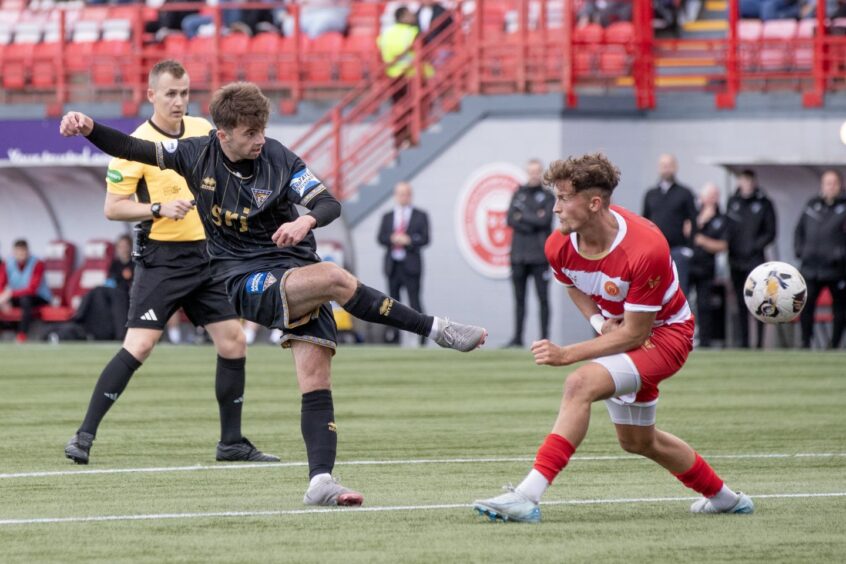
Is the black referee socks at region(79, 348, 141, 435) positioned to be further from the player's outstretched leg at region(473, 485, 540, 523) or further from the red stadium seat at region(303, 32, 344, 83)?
the red stadium seat at region(303, 32, 344, 83)

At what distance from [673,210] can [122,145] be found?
1326cm

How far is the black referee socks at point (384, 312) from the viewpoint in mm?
7879

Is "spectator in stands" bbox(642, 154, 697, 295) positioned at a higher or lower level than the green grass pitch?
higher

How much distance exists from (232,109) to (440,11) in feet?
59.2

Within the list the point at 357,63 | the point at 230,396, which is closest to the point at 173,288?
the point at 230,396

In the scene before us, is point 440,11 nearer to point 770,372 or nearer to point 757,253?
point 757,253

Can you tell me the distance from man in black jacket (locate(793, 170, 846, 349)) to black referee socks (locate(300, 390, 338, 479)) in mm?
13566

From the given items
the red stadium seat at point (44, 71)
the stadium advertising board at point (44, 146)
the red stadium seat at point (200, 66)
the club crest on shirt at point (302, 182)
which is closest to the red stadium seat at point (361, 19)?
the red stadium seat at point (200, 66)

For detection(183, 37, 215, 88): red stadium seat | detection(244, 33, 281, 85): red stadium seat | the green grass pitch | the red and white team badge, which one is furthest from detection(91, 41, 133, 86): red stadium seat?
the green grass pitch

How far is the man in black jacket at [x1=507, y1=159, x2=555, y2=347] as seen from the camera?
2169cm

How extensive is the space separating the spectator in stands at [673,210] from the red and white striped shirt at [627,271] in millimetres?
13247

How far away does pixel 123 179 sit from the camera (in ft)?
33.2

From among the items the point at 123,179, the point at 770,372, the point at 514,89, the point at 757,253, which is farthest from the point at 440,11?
the point at 123,179

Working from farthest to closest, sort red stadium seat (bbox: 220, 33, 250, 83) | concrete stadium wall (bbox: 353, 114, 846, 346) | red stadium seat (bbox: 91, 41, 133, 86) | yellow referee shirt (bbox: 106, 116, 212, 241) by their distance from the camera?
1. red stadium seat (bbox: 91, 41, 133, 86)
2. red stadium seat (bbox: 220, 33, 250, 83)
3. concrete stadium wall (bbox: 353, 114, 846, 346)
4. yellow referee shirt (bbox: 106, 116, 212, 241)
